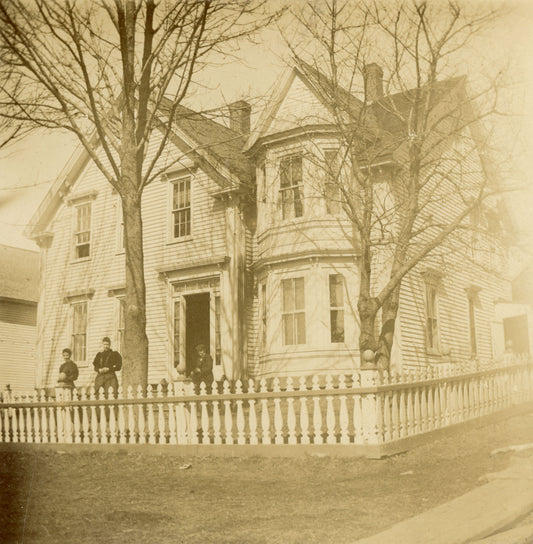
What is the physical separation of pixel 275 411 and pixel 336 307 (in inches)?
242

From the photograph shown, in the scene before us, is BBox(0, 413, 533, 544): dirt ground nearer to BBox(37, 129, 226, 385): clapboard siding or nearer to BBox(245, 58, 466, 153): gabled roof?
BBox(245, 58, 466, 153): gabled roof

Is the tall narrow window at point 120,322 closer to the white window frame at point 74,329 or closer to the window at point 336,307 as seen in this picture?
the white window frame at point 74,329

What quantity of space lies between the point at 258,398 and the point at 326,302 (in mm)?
5882

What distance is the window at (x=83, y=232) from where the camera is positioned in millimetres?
18766

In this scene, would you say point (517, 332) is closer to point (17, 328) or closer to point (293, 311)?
point (293, 311)

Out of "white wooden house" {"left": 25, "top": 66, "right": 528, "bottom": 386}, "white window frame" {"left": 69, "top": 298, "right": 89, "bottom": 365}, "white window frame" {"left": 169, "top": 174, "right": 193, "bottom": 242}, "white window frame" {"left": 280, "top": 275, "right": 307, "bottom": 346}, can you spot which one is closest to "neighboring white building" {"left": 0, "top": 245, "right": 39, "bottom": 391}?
"white wooden house" {"left": 25, "top": 66, "right": 528, "bottom": 386}

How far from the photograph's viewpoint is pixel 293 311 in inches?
581

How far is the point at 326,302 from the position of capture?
14.4 m

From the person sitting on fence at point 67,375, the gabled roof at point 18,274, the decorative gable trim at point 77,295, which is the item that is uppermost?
the gabled roof at point 18,274

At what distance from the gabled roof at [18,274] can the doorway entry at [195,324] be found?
10807 mm

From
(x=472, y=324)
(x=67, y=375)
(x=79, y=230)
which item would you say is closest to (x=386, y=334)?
(x=67, y=375)

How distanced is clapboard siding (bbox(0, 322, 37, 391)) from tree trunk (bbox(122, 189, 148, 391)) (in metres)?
15.2

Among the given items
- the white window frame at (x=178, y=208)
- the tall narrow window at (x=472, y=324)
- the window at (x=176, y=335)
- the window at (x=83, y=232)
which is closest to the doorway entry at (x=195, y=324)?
the window at (x=176, y=335)

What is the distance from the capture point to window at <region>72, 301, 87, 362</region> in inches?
720
